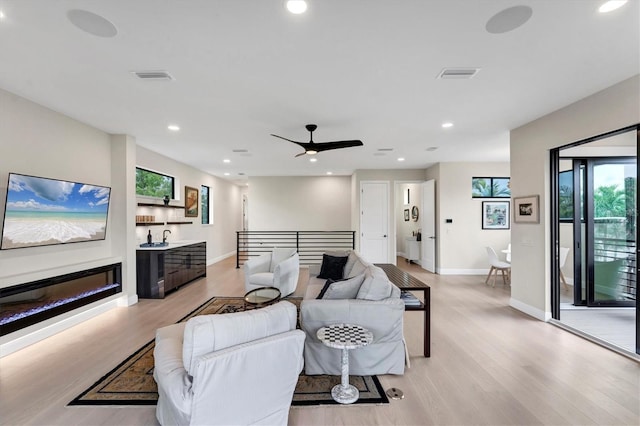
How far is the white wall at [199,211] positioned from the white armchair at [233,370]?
4.66 meters

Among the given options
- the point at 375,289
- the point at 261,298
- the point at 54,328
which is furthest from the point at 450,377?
the point at 54,328

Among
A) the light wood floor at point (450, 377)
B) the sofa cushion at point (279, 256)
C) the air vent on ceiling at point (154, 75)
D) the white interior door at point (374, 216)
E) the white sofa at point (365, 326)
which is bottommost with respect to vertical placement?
the light wood floor at point (450, 377)

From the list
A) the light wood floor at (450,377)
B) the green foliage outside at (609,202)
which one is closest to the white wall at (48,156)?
the light wood floor at (450,377)

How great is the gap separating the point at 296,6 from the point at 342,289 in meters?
2.30

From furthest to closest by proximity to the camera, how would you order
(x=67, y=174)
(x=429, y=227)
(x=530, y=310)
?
(x=429, y=227)
(x=530, y=310)
(x=67, y=174)

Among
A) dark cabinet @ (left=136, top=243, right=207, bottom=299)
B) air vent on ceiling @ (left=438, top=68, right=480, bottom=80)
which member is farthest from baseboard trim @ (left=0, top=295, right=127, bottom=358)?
air vent on ceiling @ (left=438, top=68, right=480, bottom=80)

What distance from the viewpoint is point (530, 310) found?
165 inches

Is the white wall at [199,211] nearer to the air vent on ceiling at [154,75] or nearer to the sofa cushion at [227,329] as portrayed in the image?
the air vent on ceiling at [154,75]

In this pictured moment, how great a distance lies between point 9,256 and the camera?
3.12 metres

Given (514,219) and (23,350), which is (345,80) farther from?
(23,350)

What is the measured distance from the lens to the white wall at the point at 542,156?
9.86ft

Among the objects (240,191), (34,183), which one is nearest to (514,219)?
(34,183)

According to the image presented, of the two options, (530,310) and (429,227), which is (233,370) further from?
(429,227)

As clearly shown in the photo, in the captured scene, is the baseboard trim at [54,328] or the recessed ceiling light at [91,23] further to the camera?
the baseboard trim at [54,328]
